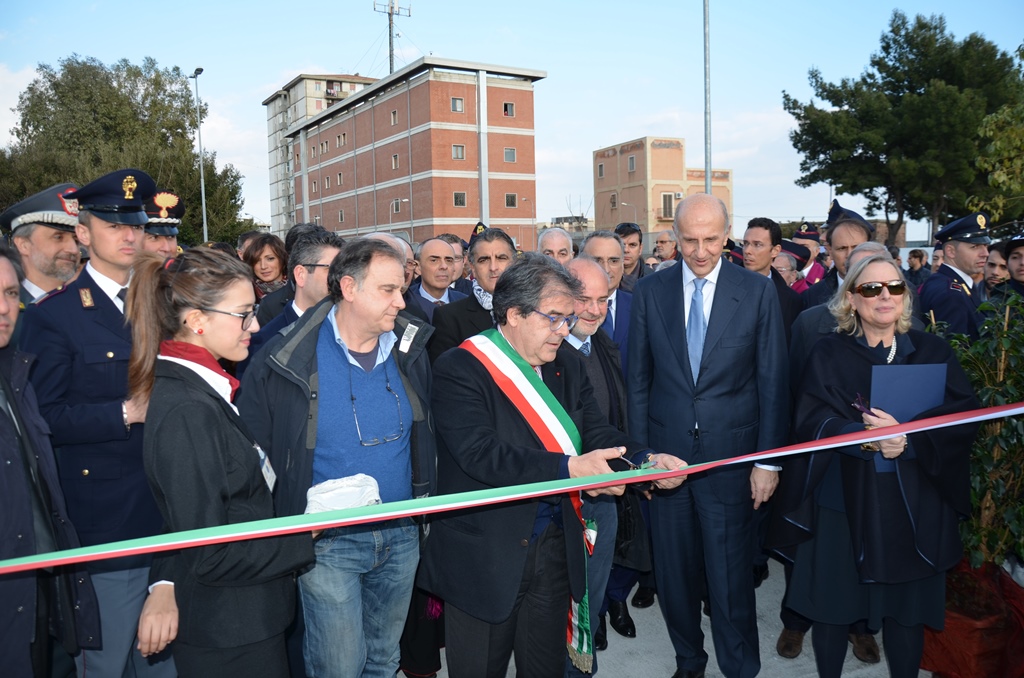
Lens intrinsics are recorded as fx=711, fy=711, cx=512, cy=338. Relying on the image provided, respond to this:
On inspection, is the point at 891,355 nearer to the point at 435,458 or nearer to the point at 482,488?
the point at 482,488

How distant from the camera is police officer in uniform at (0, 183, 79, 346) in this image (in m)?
4.09

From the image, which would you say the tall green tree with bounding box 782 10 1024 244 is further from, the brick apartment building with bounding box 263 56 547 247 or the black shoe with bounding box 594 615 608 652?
the black shoe with bounding box 594 615 608 652

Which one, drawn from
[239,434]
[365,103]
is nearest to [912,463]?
[239,434]

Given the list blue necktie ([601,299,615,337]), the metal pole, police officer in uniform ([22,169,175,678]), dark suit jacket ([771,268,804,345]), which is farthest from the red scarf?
the metal pole

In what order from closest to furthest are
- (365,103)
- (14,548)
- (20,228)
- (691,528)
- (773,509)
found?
1. (14,548)
2. (773,509)
3. (691,528)
4. (20,228)
5. (365,103)

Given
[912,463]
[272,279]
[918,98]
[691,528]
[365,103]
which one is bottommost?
[691,528]

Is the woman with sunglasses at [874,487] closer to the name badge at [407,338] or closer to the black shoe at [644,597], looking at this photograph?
the black shoe at [644,597]

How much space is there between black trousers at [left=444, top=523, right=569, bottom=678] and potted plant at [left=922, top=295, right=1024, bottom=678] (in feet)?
6.96

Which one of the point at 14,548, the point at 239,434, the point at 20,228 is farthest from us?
the point at 20,228

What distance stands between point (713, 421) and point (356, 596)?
1946 mm

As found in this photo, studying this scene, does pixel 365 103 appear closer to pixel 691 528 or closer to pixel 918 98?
pixel 918 98

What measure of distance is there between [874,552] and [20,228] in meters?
4.81

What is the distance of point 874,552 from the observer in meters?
3.13

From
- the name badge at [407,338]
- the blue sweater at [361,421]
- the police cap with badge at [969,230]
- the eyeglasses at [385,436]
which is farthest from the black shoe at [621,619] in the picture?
the police cap with badge at [969,230]
